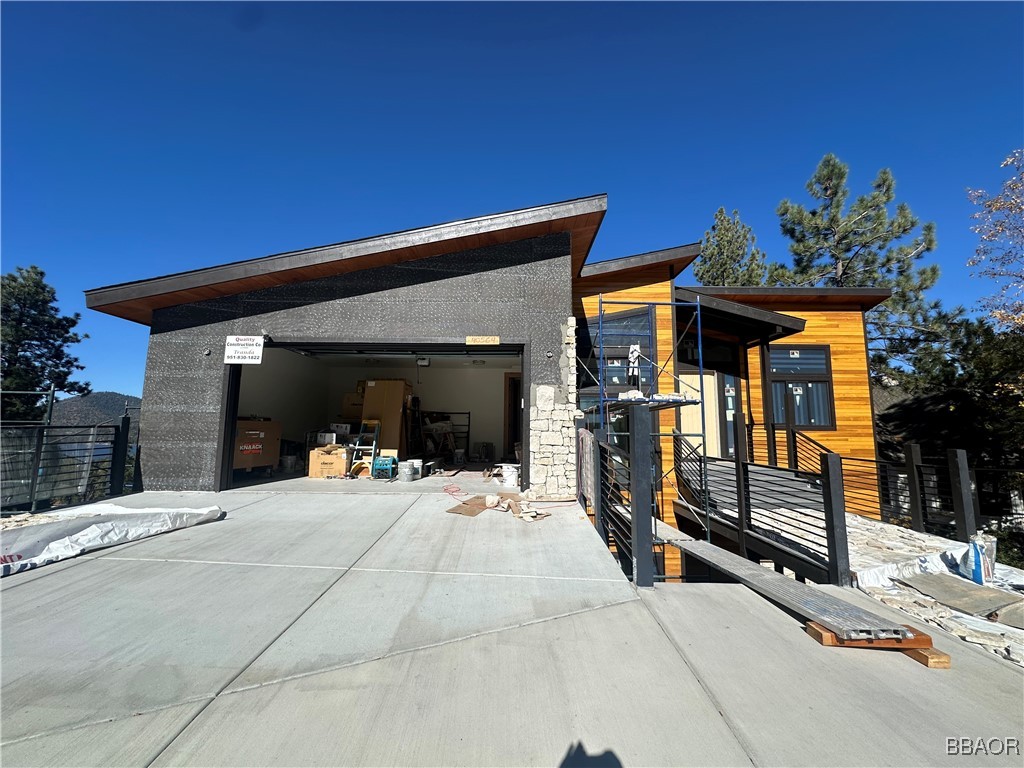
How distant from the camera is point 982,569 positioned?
15.3ft

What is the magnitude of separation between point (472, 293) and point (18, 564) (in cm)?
593

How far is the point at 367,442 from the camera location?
369 inches

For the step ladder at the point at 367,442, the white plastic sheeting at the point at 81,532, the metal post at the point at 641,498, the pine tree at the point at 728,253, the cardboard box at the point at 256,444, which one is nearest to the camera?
the metal post at the point at 641,498

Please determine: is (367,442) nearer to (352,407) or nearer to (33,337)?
(352,407)

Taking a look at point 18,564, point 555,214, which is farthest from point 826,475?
point 18,564

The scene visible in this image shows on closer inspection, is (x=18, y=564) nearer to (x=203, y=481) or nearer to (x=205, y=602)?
(x=205, y=602)

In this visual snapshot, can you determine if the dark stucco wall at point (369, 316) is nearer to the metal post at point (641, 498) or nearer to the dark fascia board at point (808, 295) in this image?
the metal post at point (641, 498)

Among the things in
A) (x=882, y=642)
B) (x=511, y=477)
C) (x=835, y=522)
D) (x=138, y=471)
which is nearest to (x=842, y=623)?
(x=882, y=642)

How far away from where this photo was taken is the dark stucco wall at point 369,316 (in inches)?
276

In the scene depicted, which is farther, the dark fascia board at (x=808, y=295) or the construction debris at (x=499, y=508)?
the dark fascia board at (x=808, y=295)

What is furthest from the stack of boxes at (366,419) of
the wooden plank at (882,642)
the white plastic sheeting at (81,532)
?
the wooden plank at (882,642)

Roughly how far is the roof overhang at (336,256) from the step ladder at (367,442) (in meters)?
3.69

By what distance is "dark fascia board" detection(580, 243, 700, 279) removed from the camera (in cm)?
841

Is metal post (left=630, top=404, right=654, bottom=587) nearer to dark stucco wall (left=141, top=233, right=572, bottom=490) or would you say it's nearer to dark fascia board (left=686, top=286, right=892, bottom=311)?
dark stucco wall (left=141, top=233, right=572, bottom=490)
